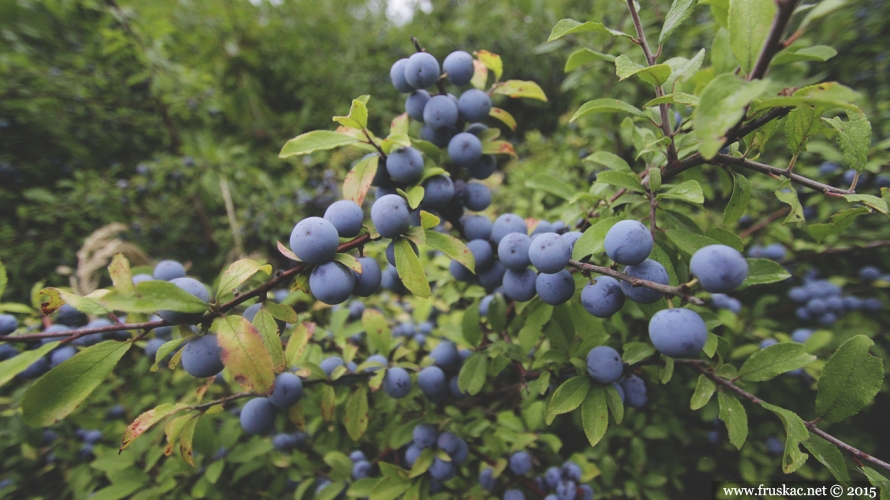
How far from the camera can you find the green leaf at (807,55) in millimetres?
602

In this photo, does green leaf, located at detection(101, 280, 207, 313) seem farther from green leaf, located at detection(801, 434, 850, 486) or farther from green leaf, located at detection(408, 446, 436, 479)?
green leaf, located at detection(801, 434, 850, 486)

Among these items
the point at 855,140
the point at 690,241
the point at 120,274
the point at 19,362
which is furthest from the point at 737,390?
the point at 19,362

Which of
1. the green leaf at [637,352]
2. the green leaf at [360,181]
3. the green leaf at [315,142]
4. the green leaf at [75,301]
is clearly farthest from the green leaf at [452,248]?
the green leaf at [75,301]

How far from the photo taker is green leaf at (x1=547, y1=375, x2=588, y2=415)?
0.88 metres

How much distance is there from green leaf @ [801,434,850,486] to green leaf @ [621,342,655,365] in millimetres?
303

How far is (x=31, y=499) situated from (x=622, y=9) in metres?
3.50

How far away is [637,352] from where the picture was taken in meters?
0.89

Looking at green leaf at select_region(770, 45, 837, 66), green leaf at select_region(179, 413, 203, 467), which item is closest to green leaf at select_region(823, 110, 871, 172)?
green leaf at select_region(770, 45, 837, 66)

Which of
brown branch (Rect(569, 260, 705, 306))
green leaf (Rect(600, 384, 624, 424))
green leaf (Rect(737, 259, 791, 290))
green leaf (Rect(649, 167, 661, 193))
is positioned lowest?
green leaf (Rect(600, 384, 624, 424))

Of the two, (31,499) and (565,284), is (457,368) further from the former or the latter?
(31,499)

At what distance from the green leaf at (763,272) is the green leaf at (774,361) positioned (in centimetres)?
24

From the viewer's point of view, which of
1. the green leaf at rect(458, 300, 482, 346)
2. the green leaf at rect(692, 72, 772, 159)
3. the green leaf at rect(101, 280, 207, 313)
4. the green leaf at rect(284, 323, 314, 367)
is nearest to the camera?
the green leaf at rect(692, 72, 772, 159)

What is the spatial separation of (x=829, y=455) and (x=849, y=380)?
162mm

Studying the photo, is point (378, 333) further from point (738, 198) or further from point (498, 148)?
point (738, 198)
